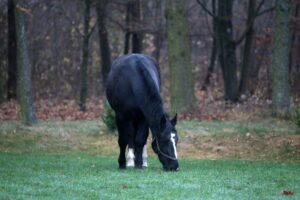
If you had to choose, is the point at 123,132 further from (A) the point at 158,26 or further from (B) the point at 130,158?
(A) the point at 158,26

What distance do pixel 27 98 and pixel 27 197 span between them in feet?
39.6

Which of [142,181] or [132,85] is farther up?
[132,85]

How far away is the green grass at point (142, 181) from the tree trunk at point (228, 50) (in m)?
14.8

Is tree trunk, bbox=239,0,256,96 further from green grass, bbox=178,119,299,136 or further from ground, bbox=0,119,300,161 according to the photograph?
ground, bbox=0,119,300,161

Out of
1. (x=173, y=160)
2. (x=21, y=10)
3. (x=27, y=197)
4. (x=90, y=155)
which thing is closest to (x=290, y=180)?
(x=173, y=160)

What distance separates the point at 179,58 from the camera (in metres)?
25.0

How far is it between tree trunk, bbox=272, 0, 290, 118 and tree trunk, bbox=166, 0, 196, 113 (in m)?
3.16

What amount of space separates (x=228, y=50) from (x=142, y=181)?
1960 centimetres

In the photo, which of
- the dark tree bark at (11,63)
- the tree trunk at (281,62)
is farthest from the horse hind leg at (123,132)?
the dark tree bark at (11,63)

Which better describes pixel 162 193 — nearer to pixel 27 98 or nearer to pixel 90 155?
pixel 90 155

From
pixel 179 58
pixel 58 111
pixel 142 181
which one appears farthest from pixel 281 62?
pixel 142 181

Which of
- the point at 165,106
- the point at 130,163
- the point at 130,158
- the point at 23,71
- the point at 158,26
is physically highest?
the point at 158,26

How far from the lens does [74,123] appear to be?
80.1ft

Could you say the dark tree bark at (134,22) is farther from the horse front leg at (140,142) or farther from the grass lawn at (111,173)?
the horse front leg at (140,142)
